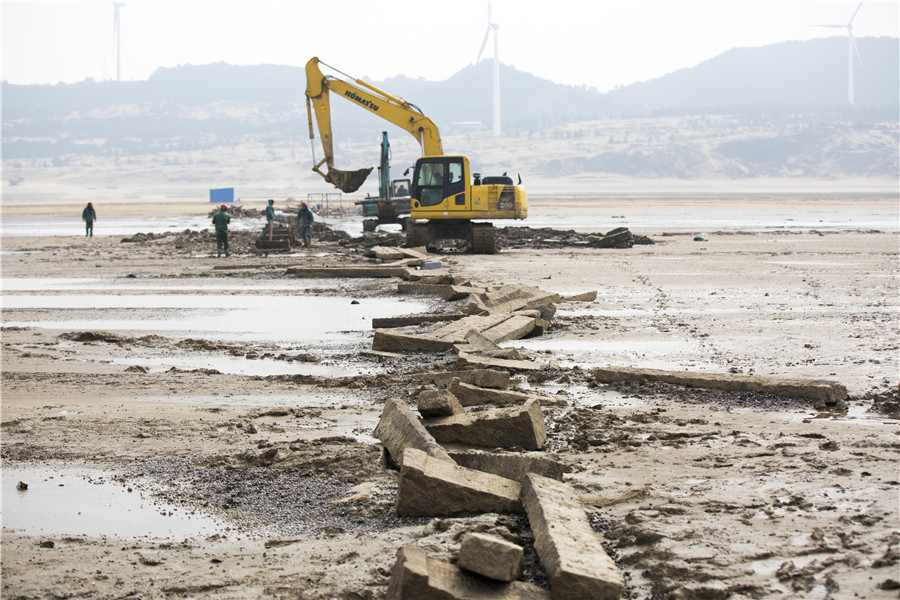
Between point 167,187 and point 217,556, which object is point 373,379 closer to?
point 217,556

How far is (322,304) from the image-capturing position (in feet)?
51.0

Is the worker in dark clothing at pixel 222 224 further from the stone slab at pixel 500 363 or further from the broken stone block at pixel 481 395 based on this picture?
the broken stone block at pixel 481 395

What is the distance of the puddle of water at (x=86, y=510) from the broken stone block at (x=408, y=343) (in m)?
4.75

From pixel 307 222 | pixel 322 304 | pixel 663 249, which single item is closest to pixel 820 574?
pixel 322 304

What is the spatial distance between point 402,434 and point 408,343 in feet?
15.0

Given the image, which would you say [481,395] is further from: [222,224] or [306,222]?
[306,222]

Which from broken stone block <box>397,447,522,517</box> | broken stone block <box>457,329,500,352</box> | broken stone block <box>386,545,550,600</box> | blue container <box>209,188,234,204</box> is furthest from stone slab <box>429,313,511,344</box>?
blue container <box>209,188,234,204</box>

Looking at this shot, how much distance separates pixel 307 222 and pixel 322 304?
47.6 ft

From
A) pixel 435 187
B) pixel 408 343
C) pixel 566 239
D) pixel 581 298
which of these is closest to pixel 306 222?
pixel 435 187

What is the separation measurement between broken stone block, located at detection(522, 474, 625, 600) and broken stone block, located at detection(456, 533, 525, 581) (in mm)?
191

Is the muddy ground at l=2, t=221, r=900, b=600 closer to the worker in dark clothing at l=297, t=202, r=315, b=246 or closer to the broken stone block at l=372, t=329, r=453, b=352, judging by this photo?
the broken stone block at l=372, t=329, r=453, b=352

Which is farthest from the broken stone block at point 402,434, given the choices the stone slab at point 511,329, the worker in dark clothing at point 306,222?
the worker in dark clothing at point 306,222

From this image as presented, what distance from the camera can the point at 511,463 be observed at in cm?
543

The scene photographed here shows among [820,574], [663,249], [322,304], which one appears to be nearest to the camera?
[820,574]
